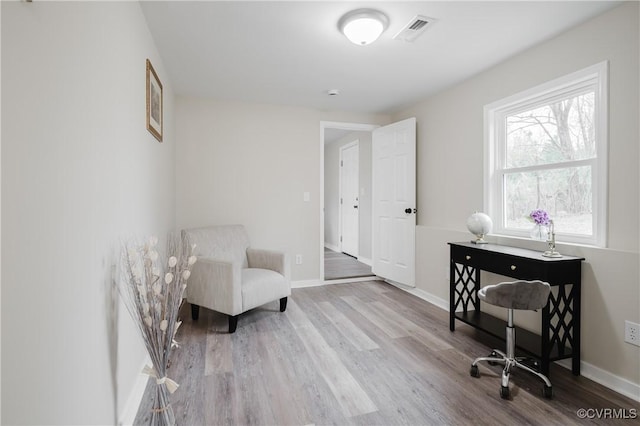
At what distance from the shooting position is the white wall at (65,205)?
784 millimetres

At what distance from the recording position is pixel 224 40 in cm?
240

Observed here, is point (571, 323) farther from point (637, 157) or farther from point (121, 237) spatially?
point (121, 237)

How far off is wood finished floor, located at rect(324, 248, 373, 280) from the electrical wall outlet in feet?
9.81

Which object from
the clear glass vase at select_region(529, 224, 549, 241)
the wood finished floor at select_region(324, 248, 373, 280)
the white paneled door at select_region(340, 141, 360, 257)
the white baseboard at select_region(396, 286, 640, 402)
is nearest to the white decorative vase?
the clear glass vase at select_region(529, 224, 549, 241)

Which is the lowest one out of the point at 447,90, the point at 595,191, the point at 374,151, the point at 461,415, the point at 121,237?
the point at 461,415

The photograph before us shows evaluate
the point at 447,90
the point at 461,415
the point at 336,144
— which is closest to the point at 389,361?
the point at 461,415

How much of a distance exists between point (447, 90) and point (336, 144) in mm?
3559

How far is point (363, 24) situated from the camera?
2082mm

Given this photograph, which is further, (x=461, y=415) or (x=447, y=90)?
(x=447, y=90)

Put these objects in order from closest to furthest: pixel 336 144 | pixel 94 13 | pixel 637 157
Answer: pixel 94 13 < pixel 637 157 < pixel 336 144

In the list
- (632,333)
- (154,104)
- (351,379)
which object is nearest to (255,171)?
(154,104)

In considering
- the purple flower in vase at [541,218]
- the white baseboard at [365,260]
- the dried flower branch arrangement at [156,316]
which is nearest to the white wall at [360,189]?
the white baseboard at [365,260]

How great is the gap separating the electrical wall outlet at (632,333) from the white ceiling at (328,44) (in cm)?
194

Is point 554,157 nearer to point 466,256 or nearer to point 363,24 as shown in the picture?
point 466,256
